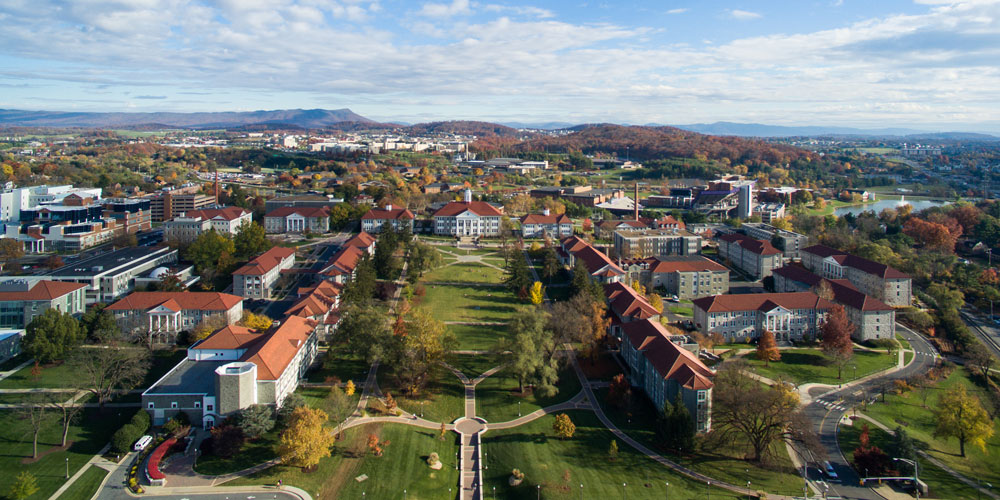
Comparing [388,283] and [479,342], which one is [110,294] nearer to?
[388,283]

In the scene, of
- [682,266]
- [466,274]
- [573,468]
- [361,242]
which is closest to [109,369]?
[573,468]

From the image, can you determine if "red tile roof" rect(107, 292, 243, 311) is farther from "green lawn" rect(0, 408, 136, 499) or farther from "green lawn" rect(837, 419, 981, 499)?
"green lawn" rect(837, 419, 981, 499)

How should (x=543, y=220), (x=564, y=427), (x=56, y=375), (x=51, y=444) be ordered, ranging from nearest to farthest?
(x=51, y=444) < (x=564, y=427) < (x=56, y=375) < (x=543, y=220)

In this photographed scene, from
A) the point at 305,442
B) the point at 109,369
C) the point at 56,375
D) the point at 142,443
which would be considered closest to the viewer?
the point at 305,442

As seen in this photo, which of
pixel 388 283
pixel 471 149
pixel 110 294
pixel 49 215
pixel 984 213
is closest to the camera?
pixel 110 294

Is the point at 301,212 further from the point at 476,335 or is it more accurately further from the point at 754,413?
the point at 754,413

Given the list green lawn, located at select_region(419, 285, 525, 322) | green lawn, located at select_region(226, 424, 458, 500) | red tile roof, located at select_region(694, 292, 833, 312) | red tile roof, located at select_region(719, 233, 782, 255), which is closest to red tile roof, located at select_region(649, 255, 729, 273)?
red tile roof, located at select_region(719, 233, 782, 255)

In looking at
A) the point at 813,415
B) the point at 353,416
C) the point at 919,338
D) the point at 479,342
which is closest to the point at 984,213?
the point at 919,338

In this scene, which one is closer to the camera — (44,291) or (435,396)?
(435,396)
